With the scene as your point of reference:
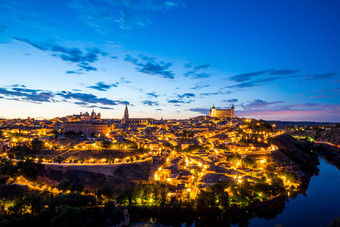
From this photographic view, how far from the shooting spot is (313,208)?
728 inches

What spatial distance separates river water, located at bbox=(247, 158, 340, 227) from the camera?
16.2 meters

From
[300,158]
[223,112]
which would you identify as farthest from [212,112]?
[300,158]

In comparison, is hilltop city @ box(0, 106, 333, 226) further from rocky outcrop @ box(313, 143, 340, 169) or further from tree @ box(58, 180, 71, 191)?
rocky outcrop @ box(313, 143, 340, 169)

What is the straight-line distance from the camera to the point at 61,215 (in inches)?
531

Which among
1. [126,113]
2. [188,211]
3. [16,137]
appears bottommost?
[188,211]

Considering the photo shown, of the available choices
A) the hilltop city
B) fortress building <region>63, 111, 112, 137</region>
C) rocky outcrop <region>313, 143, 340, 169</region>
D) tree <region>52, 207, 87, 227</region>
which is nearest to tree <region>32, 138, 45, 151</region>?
the hilltop city

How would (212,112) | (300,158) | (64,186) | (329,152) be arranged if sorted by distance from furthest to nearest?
(212,112) < (329,152) < (300,158) < (64,186)

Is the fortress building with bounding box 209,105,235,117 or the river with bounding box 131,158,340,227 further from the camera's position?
the fortress building with bounding box 209,105,235,117

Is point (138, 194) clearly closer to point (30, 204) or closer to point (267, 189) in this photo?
point (30, 204)

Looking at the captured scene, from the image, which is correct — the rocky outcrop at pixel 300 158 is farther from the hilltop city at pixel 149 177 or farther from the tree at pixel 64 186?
the tree at pixel 64 186

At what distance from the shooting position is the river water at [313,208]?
16.2 meters

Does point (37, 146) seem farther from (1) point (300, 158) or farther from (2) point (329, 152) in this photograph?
(2) point (329, 152)

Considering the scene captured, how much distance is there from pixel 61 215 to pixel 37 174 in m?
11.9

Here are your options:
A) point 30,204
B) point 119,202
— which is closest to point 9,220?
point 30,204
